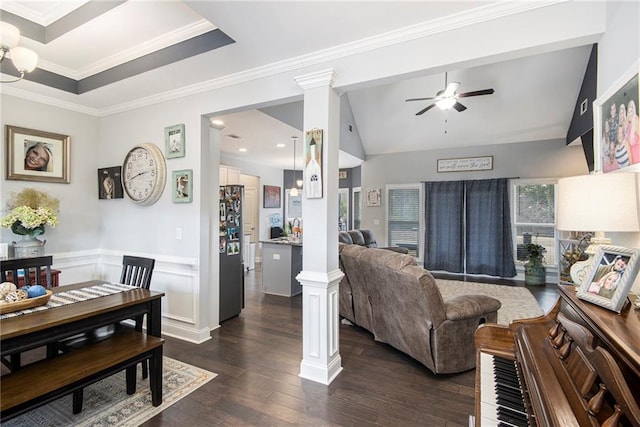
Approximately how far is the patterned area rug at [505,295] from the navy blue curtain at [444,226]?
82 cm

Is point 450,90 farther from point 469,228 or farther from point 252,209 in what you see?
point 252,209

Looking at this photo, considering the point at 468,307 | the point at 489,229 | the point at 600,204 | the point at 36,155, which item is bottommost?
the point at 468,307

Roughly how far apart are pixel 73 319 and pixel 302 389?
1614 millimetres

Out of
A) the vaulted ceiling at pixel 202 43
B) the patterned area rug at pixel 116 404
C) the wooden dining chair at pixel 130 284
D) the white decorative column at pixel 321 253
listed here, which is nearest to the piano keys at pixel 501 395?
the white decorative column at pixel 321 253

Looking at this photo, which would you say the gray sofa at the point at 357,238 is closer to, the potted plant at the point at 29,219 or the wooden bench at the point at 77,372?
the wooden bench at the point at 77,372

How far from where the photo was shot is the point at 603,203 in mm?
1259

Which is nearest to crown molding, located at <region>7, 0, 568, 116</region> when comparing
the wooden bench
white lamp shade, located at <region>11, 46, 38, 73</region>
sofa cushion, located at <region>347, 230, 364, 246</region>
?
white lamp shade, located at <region>11, 46, 38, 73</region>

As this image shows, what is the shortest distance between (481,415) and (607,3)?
228cm

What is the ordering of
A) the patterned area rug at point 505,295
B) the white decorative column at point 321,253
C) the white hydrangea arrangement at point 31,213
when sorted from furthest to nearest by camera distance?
1. the patterned area rug at point 505,295
2. the white hydrangea arrangement at point 31,213
3. the white decorative column at point 321,253

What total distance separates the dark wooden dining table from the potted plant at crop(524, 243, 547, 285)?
646 centimetres

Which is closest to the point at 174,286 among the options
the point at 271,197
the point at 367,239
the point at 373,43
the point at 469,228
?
the point at 373,43

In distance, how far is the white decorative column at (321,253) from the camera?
2.39m

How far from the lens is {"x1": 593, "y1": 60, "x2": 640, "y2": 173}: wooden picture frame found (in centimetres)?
137

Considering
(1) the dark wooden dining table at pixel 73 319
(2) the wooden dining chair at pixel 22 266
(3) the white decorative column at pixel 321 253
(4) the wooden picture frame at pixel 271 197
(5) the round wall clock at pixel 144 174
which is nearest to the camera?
(1) the dark wooden dining table at pixel 73 319
